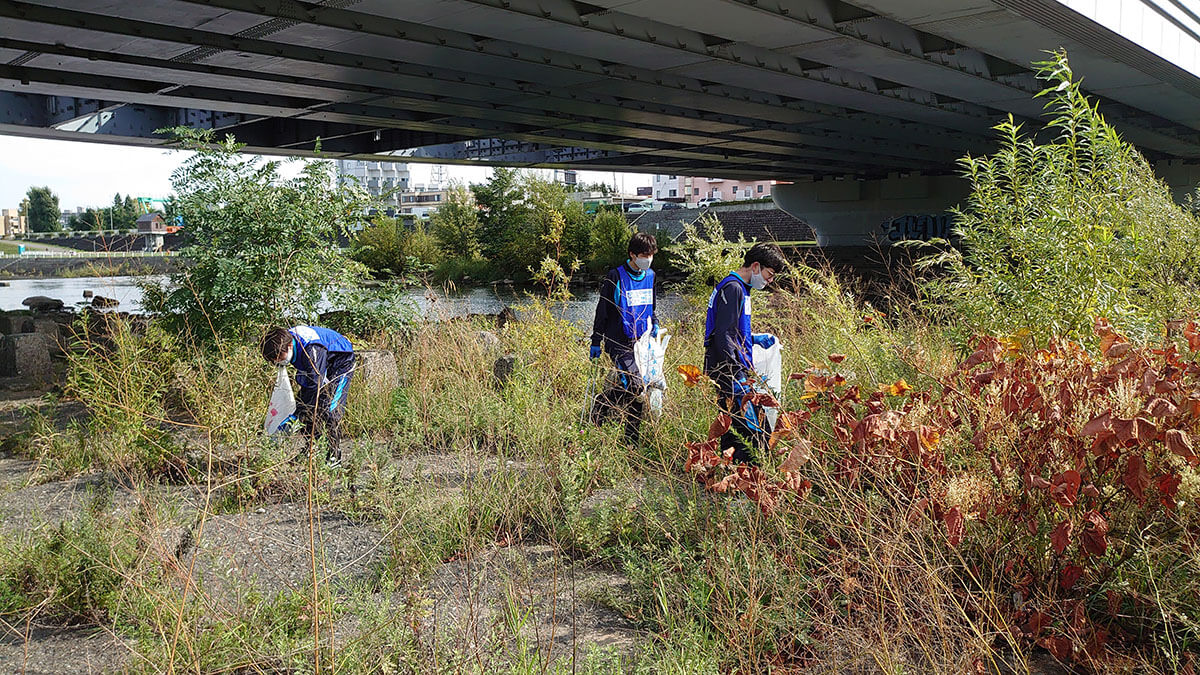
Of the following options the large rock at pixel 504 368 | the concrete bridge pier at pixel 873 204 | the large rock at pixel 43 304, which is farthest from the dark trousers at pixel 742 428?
the concrete bridge pier at pixel 873 204

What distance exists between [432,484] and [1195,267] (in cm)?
464

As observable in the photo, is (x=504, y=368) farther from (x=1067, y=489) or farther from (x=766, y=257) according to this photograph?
(x=1067, y=489)

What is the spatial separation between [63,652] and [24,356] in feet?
32.0

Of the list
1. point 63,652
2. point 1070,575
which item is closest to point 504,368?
point 63,652

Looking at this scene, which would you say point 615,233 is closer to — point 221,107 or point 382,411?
point 221,107

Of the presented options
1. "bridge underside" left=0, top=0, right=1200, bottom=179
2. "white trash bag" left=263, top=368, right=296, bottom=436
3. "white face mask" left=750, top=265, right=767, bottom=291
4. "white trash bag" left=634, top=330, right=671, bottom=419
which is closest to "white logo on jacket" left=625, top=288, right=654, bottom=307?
"white trash bag" left=634, top=330, right=671, bottom=419

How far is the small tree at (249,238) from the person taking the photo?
791 cm

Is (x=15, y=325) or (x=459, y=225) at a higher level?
(x=459, y=225)

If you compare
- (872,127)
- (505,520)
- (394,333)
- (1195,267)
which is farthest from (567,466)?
(872,127)

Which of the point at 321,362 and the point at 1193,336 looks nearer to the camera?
the point at 1193,336

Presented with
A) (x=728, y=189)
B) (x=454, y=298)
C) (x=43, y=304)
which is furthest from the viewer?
(x=728, y=189)

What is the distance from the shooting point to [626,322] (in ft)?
21.6

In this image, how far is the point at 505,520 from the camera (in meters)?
4.55

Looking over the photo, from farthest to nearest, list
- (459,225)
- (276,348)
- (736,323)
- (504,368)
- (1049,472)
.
Result: (459,225), (504,368), (736,323), (276,348), (1049,472)
